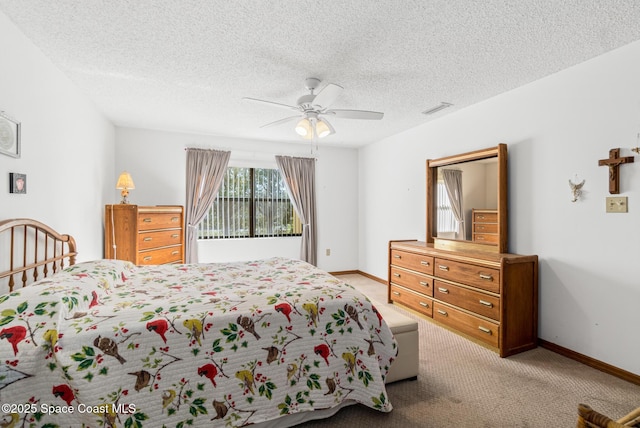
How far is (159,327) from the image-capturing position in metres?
1.62

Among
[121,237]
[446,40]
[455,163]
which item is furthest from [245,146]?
[446,40]

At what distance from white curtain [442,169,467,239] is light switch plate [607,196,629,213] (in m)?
1.37

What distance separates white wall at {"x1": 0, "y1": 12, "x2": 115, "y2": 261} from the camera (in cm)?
204

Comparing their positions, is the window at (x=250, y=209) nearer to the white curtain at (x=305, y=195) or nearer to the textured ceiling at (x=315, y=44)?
the white curtain at (x=305, y=195)

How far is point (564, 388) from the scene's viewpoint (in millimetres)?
2246

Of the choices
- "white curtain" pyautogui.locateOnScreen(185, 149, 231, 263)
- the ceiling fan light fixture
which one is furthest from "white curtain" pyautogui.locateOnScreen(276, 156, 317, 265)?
the ceiling fan light fixture

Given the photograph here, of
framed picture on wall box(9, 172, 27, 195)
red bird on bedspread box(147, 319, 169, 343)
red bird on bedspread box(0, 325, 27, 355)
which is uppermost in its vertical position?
framed picture on wall box(9, 172, 27, 195)

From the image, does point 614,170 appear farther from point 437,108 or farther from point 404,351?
point 404,351

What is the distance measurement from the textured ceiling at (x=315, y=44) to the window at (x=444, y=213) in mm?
1118

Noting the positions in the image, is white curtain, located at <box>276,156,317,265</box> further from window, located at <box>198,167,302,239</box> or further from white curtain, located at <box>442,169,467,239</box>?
white curtain, located at <box>442,169,467,239</box>

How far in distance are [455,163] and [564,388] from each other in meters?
2.40

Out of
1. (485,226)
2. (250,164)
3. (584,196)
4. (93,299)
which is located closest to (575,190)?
(584,196)

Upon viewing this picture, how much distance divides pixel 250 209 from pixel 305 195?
100 centimetres

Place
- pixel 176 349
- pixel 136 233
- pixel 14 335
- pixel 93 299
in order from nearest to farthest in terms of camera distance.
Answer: pixel 14 335 < pixel 176 349 < pixel 93 299 < pixel 136 233
